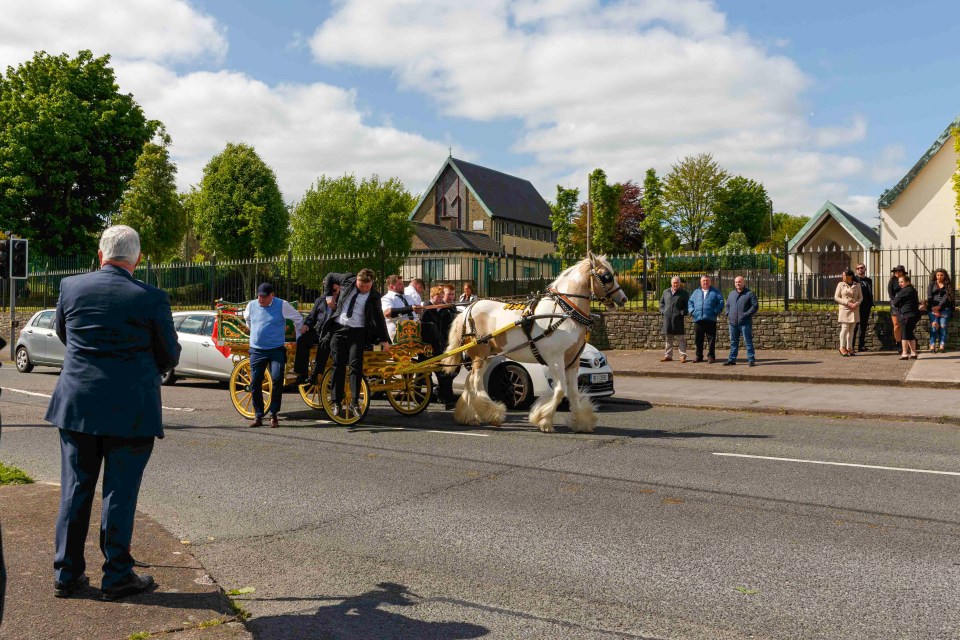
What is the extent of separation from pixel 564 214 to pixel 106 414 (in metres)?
58.6

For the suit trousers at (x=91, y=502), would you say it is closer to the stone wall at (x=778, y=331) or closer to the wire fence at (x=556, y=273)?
the wire fence at (x=556, y=273)

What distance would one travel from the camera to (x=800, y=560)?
5.08 m

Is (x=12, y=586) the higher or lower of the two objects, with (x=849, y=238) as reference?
lower

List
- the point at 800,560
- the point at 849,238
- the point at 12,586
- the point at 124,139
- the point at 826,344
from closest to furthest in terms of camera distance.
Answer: the point at 12,586
the point at 800,560
the point at 826,344
the point at 849,238
the point at 124,139

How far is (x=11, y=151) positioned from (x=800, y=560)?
46.0 metres

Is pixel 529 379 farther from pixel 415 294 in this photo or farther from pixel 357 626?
pixel 357 626

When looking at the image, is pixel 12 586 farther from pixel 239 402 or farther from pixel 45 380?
pixel 45 380

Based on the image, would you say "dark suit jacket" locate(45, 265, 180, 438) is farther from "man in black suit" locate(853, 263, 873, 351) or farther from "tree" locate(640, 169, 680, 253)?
"tree" locate(640, 169, 680, 253)

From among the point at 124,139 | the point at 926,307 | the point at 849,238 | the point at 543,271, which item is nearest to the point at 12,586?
the point at 926,307

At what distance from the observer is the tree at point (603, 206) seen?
179ft

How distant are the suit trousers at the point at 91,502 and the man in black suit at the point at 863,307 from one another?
17.5 m

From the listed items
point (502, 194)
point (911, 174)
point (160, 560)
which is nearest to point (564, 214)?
point (502, 194)

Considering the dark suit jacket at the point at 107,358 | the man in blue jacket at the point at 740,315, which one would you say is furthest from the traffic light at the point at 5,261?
the dark suit jacket at the point at 107,358

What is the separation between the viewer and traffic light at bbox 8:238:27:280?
64.4 ft
